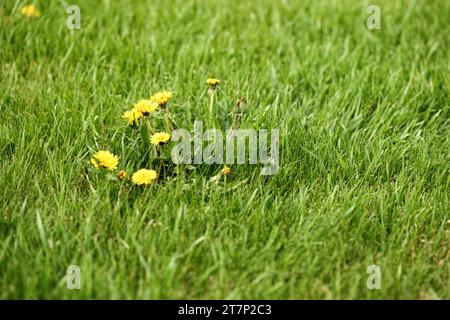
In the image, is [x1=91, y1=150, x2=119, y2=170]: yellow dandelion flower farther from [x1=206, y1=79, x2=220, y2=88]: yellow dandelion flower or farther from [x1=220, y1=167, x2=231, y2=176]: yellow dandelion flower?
[x1=206, y1=79, x2=220, y2=88]: yellow dandelion flower

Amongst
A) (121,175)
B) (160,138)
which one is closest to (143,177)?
(121,175)

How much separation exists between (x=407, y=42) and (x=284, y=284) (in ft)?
7.46

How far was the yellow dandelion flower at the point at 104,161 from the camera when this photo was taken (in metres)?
2.36

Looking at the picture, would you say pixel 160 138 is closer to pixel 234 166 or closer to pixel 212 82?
pixel 234 166

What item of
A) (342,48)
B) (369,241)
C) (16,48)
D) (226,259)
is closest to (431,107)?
(342,48)

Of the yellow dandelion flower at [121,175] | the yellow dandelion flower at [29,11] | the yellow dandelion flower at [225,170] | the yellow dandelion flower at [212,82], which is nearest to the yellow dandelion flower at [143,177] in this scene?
the yellow dandelion flower at [121,175]

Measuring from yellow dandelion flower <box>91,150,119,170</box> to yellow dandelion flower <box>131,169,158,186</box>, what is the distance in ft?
0.32

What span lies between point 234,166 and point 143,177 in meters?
0.42

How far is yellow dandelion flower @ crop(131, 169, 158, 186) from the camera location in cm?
235

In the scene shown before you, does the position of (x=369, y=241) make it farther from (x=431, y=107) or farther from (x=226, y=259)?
(x=431, y=107)

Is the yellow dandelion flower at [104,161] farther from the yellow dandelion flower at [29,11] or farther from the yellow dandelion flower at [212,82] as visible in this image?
the yellow dandelion flower at [29,11]

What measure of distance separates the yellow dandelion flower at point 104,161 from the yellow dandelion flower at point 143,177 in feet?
0.32

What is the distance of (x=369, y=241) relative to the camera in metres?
2.25

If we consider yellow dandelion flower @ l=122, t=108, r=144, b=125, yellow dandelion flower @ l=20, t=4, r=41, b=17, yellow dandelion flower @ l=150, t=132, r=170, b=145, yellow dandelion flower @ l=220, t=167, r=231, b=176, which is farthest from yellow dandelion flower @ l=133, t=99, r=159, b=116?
yellow dandelion flower @ l=20, t=4, r=41, b=17
